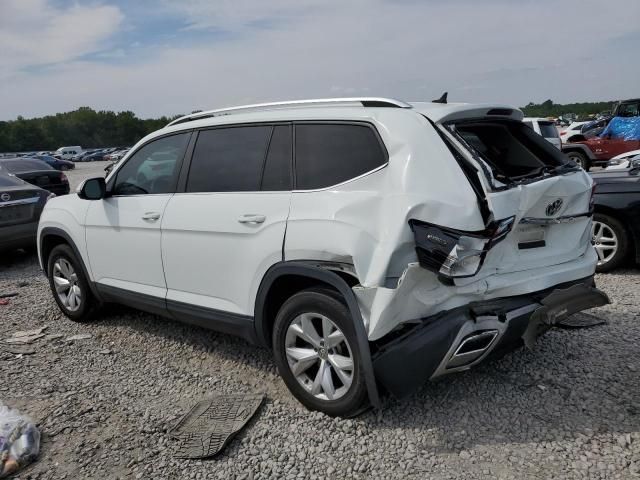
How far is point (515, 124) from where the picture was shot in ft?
12.3

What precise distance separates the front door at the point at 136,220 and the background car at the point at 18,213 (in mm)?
3759

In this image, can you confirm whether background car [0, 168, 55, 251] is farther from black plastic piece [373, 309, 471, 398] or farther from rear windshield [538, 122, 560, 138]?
rear windshield [538, 122, 560, 138]

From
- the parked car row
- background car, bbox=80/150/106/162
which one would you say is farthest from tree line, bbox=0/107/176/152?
the parked car row

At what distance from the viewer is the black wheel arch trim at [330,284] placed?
2.79 m

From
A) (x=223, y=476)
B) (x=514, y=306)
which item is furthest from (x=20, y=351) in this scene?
(x=514, y=306)

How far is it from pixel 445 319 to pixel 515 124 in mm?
1713

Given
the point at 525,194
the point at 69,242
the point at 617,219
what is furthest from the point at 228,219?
the point at 617,219

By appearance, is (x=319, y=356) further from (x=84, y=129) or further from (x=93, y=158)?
(x=84, y=129)

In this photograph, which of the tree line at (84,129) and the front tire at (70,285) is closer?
the front tire at (70,285)

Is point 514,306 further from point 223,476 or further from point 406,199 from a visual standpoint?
point 223,476

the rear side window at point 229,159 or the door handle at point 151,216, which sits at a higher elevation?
the rear side window at point 229,159

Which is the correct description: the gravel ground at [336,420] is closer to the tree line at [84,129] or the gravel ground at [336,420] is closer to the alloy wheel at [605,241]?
the alloy wheel at [605,241]

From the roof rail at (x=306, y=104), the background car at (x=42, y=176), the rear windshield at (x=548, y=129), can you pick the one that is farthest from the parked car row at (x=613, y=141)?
the roof rail at (x=306, y=104)

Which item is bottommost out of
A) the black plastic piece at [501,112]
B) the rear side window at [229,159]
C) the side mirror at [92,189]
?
the side mirror at [92,189]
